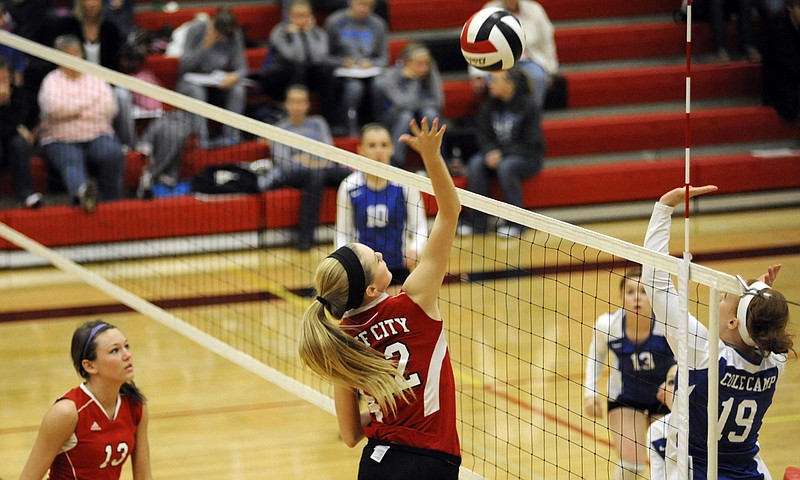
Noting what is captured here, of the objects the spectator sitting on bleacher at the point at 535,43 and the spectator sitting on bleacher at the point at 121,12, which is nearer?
the spectator sitting on bleacher at the point at 121,12

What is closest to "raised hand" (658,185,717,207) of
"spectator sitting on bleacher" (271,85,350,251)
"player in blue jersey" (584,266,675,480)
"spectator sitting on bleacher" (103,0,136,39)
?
"player in blue jersey" (584,266,675,480)

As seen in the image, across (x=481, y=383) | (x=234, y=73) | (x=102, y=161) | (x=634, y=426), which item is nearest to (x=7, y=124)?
(x=102, y=161)

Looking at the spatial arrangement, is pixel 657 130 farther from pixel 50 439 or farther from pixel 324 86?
pixel 50 439

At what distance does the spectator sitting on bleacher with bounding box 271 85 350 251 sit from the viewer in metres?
11.9

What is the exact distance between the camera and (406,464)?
14.2 feet

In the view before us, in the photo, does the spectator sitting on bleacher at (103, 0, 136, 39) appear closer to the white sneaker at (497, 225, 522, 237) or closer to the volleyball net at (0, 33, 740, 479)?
the volleyball net at (0, 33, 740, 479)

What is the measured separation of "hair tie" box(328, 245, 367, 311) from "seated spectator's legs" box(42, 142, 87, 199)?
8.04 metres

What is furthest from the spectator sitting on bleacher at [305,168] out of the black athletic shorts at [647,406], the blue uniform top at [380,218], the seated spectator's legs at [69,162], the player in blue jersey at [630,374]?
the black athletic shorts at [647,406]

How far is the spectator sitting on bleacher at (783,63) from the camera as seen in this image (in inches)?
543

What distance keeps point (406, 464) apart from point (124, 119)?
8882 millimetres

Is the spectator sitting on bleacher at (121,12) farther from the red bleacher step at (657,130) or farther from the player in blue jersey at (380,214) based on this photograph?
the player in blue jersey at (380,214)

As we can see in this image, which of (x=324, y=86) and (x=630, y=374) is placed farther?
(x=324, y=86)

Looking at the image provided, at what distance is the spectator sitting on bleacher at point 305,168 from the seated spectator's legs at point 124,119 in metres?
1.55

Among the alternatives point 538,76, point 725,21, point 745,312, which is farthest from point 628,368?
point 725,21
